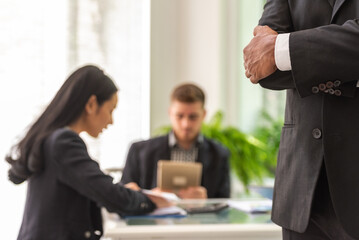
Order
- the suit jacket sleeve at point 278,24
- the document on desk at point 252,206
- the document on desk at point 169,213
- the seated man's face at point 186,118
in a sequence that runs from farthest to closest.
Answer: the seated man's face at point 186,118
the document on desk at point 252,206
the document on desk at point 169,213
the suit jacket sleeve at point 278,24

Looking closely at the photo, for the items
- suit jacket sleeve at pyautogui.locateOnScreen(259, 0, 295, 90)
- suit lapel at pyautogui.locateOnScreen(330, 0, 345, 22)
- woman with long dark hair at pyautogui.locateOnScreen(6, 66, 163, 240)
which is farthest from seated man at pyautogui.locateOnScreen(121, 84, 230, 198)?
suit lapel at pyautogui.locateOnScreen(330, 0, 345, 22)

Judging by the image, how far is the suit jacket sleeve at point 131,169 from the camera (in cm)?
373

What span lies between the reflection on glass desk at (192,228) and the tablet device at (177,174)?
30.5 inches

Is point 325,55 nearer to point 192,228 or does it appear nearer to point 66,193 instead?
point 192,228

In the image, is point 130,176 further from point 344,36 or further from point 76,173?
point 344,36

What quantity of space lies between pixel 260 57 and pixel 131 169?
2741 mm

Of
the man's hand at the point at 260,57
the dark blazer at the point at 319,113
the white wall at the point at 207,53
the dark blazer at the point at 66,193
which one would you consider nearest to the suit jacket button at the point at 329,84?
the dark blazer at the point at 319,113

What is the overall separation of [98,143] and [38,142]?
1.99m

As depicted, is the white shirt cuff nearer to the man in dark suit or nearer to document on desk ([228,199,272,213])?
the man in dark suit

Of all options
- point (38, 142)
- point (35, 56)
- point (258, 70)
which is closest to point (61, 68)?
point (35, 56)

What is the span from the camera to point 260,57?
1108 mm

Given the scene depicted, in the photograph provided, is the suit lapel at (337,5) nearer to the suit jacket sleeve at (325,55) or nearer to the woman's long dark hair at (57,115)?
the suit jacket sleeve at (325,55)

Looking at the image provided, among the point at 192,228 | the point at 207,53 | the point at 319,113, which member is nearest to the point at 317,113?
the point at 319,113

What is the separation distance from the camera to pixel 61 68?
3863mm
